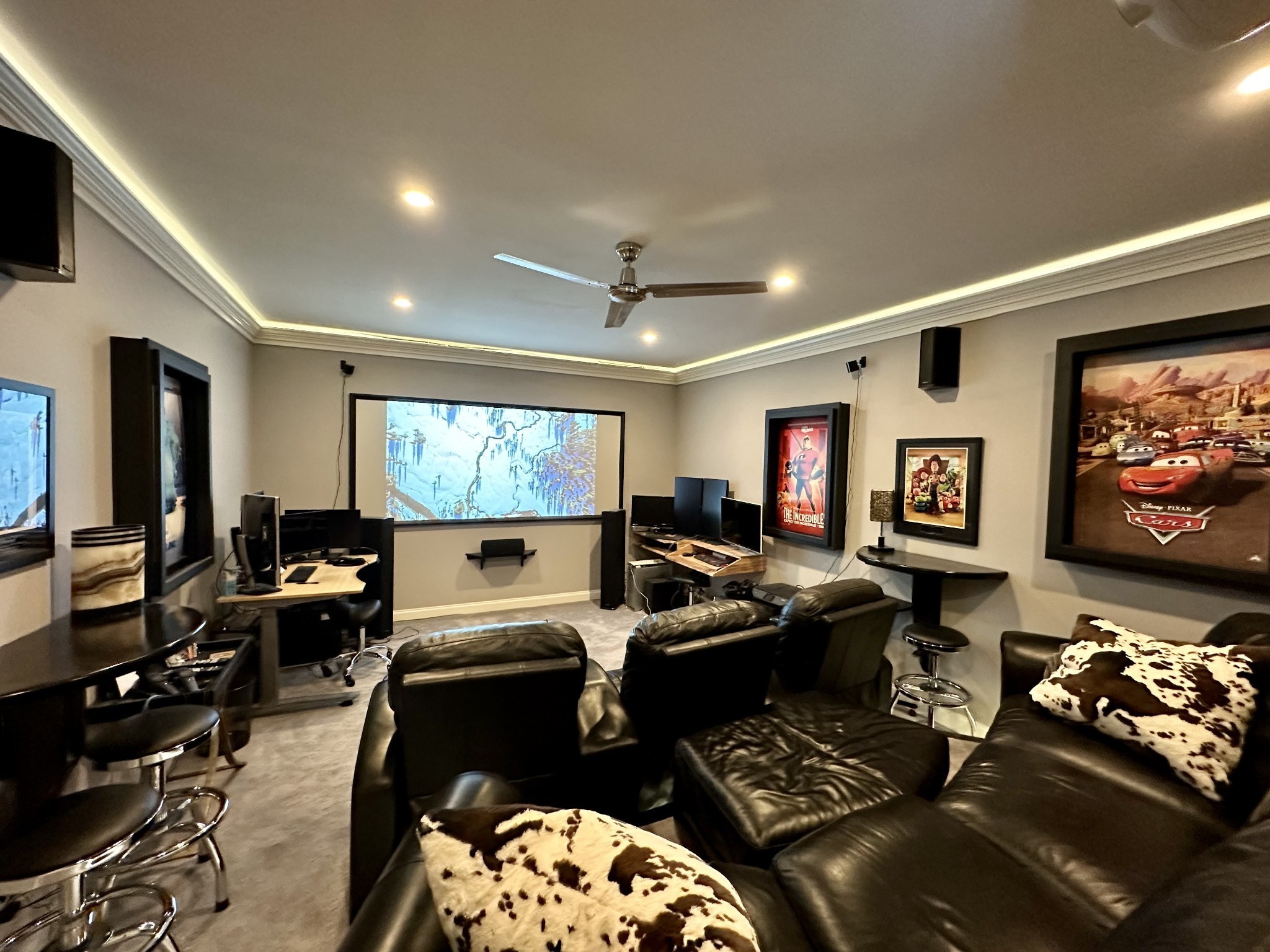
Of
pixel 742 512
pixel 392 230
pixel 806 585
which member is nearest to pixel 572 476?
pixel 742 512

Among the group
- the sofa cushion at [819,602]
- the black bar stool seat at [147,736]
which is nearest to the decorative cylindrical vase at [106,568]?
the black bar stool seat at [147,736]

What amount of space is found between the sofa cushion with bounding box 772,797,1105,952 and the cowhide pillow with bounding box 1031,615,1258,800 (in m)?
0.83


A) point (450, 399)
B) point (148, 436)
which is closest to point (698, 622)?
point (148, 436)

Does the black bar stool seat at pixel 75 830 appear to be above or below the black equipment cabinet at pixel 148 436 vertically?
below

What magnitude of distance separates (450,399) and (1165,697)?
5048 millimetres

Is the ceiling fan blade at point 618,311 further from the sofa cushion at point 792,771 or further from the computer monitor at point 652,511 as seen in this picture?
the computer monitor at point 652,511

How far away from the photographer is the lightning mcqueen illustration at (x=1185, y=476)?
2.12m

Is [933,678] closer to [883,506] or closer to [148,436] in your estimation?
[883,506]

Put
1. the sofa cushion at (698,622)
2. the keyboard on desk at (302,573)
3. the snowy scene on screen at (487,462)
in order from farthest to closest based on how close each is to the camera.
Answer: the snowy scene on screen at (487,462), the keyboard on desk at (302,573), the sofa cushion at (698,622)

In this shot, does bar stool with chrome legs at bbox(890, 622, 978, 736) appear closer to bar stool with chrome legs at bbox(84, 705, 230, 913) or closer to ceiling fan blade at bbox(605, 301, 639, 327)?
ceiling fan blade at bbox(605, 301, 639, 327)

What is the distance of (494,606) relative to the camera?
5070 mm

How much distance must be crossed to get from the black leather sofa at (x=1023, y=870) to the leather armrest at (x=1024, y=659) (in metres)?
0.39

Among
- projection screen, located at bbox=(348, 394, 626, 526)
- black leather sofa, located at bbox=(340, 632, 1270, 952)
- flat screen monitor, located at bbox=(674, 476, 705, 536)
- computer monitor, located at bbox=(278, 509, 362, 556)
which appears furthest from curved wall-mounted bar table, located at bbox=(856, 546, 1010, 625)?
computer monitor, located at bbox=(278, 509, 362, 556)

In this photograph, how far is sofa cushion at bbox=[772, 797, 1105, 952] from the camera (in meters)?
1.05
